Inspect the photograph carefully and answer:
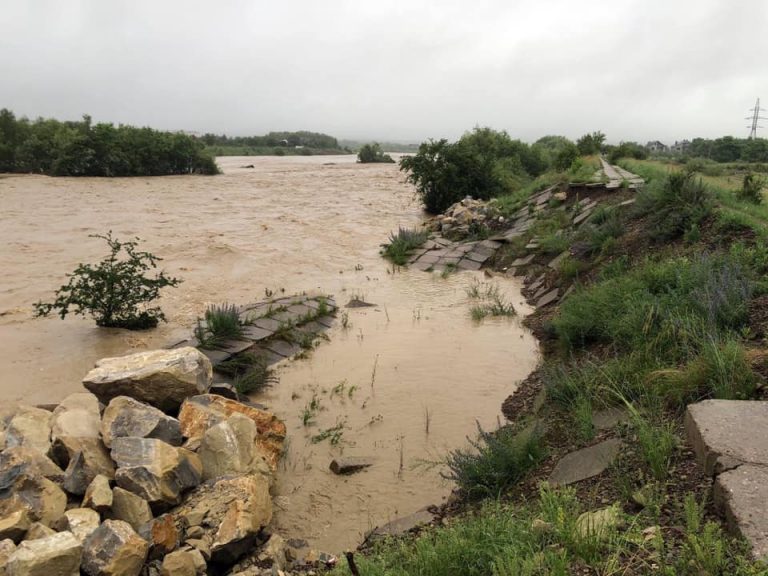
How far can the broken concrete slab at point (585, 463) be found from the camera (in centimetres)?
355

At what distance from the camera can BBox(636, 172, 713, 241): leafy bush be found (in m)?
7.91

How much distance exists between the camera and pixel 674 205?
850cm

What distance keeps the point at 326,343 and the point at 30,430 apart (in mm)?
4143

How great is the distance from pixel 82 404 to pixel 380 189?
25.9 m

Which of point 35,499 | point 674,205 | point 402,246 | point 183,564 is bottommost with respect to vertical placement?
point 183,564

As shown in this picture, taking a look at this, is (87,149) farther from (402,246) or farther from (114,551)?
(114,551)

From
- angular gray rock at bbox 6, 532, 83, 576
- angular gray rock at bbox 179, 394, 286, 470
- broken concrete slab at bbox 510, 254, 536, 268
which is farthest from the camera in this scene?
broken concrete slab at bbox 510, 254, 536, 268

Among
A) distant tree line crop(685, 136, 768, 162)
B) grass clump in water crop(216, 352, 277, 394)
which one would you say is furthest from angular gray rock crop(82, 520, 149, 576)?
distant tree line crop(685, 136, 768, 162)

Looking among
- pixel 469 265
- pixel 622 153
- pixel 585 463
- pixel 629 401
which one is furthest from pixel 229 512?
pixel 622 153

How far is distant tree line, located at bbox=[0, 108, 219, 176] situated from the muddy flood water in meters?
13.8

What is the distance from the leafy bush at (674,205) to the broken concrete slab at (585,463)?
5075 millimetres

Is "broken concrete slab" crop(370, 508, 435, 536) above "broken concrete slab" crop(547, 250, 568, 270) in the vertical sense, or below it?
below

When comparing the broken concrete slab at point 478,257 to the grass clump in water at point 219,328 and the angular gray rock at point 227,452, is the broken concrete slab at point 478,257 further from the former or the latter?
the angular gray rock at point 227,452

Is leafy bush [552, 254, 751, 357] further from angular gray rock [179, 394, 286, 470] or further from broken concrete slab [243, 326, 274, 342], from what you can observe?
broken concrete slab [243, 326, 274, 342]
